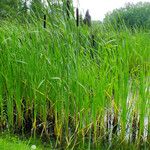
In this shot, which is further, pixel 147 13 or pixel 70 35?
pixel 147 13

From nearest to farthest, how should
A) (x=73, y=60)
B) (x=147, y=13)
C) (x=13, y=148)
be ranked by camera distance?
(x=13, y=148), (x=73, y=60), (x=147, y=13)

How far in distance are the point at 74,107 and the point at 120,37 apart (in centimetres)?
112

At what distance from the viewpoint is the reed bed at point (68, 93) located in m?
4.27

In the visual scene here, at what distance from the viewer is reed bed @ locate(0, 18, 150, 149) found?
4.27 metres

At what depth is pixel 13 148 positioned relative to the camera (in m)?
3.98

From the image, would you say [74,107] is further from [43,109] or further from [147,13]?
[147,13]

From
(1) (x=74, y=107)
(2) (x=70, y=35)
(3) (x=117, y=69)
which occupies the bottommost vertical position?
(1) (x=74, y=107)

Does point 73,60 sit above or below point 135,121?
above

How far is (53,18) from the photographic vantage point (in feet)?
14.7

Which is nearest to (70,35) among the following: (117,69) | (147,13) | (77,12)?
(77,12)

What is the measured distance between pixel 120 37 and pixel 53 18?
918 millimetres

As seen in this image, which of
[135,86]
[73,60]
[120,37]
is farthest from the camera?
[120,37]

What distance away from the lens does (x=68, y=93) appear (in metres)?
4.24

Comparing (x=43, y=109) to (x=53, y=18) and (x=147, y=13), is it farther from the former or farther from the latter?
(x=147, y=13)
